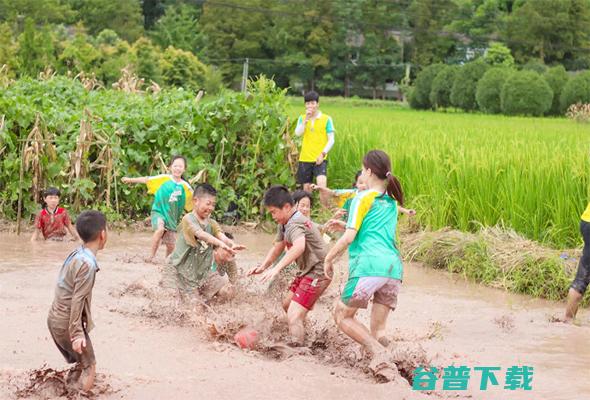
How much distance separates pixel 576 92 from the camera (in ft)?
132

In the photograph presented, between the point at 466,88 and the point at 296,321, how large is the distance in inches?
1498

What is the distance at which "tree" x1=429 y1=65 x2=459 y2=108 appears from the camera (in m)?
45.9

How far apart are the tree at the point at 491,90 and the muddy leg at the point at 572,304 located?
1307 inches

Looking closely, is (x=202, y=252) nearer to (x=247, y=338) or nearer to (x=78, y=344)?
(x=247, y=338)

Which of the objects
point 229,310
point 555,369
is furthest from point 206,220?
point 555,369

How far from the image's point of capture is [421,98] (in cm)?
4859

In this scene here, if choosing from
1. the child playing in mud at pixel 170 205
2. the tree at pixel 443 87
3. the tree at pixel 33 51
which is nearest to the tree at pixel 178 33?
the tree at pixel 443 87

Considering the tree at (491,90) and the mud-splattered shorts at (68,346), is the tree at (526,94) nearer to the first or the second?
the tree at (491,90)

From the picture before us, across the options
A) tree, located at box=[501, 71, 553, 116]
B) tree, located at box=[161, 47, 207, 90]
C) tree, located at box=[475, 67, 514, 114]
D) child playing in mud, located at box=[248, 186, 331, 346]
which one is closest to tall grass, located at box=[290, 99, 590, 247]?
child playing in mud, located at box=[248, 186, 331, 346]

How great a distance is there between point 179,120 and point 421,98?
3541 centimetres

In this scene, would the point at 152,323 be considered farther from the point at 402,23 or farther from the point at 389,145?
the point at 402,23

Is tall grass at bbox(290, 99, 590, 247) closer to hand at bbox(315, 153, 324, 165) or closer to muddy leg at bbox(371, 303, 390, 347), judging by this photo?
hand at bbox(315, 153, 324, 165)

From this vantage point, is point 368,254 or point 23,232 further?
point 23,232

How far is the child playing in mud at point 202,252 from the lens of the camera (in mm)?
8344
